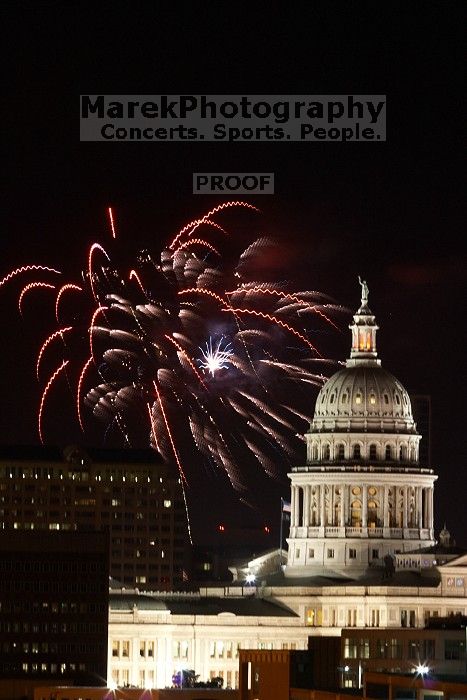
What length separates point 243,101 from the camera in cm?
19412

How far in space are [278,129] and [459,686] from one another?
31366mm

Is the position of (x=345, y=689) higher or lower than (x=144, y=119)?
lower

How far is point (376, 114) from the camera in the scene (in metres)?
196

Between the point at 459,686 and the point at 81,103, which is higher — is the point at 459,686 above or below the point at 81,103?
below

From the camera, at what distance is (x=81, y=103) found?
646ft

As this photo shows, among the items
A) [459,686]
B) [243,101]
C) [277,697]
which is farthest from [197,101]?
[459,686]

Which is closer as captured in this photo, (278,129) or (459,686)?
(459,686)

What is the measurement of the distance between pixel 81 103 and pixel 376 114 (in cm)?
1342

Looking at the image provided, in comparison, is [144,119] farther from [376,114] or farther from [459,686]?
[459,686]

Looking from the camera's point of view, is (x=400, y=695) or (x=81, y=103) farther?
(x=81, y=103)

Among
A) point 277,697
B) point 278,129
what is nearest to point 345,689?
point 277,697

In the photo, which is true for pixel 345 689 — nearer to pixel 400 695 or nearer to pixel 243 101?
pixel 400 695

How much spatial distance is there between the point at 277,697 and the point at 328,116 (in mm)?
25911

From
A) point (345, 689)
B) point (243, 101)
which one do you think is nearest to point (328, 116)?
point (243, 101)
